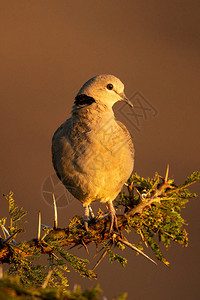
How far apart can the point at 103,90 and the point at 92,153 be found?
0.88 m

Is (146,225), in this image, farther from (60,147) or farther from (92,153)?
(60,147)

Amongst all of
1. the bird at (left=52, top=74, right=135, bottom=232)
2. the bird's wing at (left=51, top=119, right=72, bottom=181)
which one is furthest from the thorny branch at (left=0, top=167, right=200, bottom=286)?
the bird's wing at (left=51, top=119, right=72, bottom=181)

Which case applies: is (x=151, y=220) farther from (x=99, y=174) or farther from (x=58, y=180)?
(x=58, y=180)

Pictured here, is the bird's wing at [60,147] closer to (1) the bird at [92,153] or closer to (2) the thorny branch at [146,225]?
(1) the bird at [92,153]

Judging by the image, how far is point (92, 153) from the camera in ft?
12.9

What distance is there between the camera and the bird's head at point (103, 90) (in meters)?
4.45

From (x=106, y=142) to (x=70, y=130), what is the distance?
0.42 meters

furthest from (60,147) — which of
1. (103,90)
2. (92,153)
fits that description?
(103,90)

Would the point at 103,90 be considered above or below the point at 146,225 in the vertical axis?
above

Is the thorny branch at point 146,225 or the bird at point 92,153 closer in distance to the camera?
the thorny branch at point 146,225

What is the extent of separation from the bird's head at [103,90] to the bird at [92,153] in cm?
1

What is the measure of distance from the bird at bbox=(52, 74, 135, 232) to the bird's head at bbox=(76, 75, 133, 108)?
0.5 inches

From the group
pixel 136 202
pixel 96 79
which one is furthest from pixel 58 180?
pixel 136 202

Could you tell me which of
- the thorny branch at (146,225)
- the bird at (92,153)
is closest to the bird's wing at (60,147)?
the bird at (92,153)
